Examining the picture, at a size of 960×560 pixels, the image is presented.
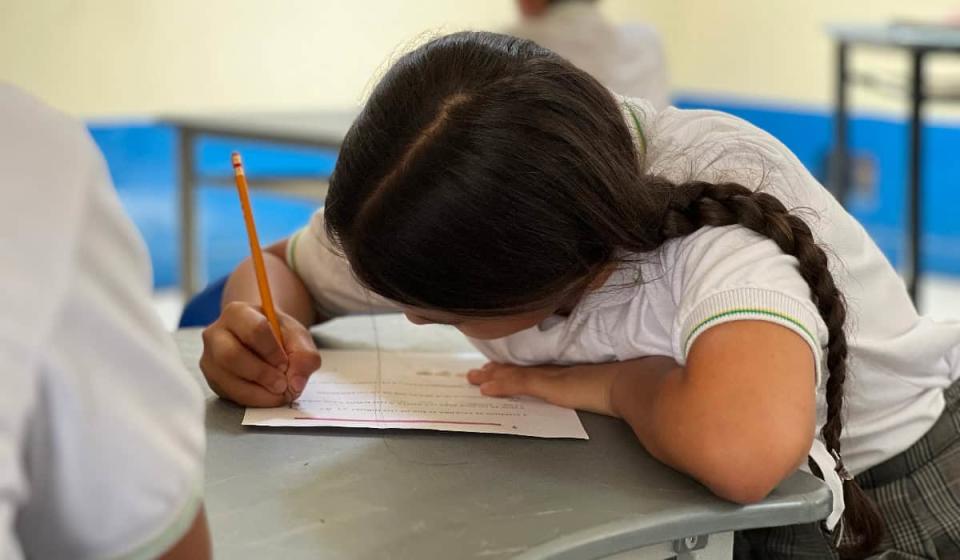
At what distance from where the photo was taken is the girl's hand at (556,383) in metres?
1.07

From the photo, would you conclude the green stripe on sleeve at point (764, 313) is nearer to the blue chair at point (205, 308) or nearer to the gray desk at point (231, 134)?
the blue chair at point (205, 308)

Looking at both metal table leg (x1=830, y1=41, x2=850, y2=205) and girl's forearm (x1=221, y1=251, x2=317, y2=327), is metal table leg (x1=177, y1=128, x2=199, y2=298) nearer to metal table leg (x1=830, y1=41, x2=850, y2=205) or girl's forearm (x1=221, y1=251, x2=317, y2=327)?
metal table leg (x1=830, y1=41, x2=850, y2=205)

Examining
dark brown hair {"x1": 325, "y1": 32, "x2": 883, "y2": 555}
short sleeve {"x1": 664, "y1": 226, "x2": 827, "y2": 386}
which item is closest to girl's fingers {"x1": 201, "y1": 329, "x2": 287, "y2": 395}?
dark brown hair {"x1": 325, "y1": 32, "x2": 883, "y2": 555}

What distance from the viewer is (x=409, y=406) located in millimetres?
1071

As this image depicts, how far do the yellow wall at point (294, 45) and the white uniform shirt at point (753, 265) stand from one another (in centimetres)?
278

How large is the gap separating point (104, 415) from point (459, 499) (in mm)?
430

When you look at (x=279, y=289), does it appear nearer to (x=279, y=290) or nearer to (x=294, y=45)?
(x=279, y=290)

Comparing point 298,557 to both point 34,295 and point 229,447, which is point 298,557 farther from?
point 34,295

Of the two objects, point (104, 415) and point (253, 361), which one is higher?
point (104, 415)

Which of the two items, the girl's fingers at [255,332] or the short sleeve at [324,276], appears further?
the short sleeve at [324,276]

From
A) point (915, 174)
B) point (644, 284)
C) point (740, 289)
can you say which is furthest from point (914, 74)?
point (740, 289)

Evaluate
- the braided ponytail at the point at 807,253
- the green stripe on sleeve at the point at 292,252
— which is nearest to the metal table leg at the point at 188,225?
the green stripe on sleeve at the point at 292,252

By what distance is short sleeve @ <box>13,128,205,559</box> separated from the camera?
0.45 metres

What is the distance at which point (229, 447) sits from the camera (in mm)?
973
